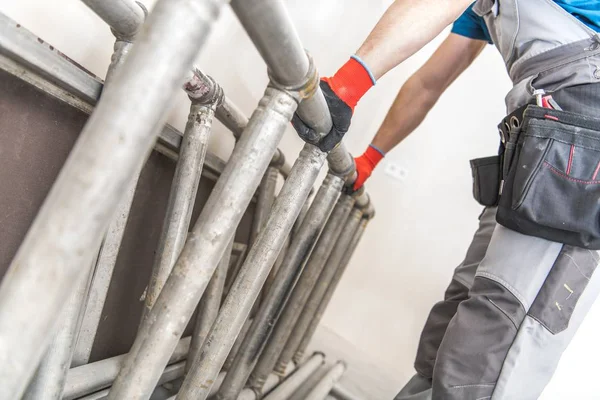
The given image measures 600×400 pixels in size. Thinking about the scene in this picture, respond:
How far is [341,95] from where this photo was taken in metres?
0.67

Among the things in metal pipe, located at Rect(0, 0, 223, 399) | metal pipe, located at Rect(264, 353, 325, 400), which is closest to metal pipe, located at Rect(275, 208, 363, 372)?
metal pipe, located at Rect(264, 353, 325, 400)

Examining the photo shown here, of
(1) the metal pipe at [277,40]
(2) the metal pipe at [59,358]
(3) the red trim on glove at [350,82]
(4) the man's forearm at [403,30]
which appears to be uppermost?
(4) the man's forearm at [403,30]

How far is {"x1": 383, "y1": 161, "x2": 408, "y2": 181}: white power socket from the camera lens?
1860mm

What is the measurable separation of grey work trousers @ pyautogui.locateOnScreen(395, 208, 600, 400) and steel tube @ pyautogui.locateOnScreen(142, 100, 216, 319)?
546mm

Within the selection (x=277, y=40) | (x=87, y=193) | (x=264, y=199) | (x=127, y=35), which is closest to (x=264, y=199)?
(x=264, y=199)

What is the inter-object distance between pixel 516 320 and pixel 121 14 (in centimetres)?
80

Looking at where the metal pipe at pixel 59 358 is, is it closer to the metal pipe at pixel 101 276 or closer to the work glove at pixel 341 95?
the metal pipe at pixel 101 276

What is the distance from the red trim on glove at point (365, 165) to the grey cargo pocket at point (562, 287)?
0.49 metres

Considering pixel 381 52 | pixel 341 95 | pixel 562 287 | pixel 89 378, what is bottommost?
pixel 89 378

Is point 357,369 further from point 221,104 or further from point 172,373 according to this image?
point 221,104

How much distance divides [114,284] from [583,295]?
2.87 feet

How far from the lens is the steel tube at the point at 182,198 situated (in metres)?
0.69

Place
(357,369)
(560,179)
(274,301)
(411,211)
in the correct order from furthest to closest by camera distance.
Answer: (411,211)
(357,369)
(274,301)
(560,179)

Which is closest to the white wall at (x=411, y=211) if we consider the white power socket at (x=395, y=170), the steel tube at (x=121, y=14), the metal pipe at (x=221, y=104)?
the white power socket at (x=395, y=170)
